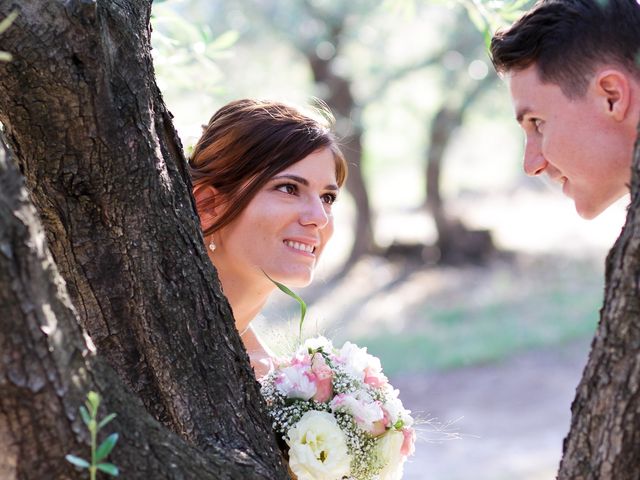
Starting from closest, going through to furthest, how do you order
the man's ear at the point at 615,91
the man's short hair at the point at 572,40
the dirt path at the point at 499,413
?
the man's ear at the point at 615,91 → the man's short hair at the point at 572,40 → the dirt path at the point at 499,413

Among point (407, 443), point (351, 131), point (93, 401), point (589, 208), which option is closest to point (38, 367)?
point (93, 401)

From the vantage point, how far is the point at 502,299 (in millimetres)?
14469

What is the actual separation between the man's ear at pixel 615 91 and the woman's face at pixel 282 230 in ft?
4.77

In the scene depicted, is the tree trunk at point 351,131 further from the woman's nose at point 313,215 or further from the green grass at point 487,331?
the woman's nose at point 313,215

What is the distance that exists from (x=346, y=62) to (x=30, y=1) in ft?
46.2

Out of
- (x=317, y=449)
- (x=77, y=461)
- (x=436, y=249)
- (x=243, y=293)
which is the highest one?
(x=436, y=249)

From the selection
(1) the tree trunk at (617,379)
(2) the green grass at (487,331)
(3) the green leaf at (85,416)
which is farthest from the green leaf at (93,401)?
(2) the green grass at (487,331)

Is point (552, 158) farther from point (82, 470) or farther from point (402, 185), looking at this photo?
point (402, 185)

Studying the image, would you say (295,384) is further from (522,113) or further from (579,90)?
(579,90)

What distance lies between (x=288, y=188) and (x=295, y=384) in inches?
41.7

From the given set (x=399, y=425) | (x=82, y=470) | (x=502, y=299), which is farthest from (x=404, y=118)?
(x=82, y=470)

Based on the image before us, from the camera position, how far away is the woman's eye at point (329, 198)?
3.49 meters

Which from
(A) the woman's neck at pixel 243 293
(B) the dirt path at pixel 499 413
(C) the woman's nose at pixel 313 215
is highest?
(B) the dirt path at pixel 499 413

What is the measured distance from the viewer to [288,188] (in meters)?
3.40
